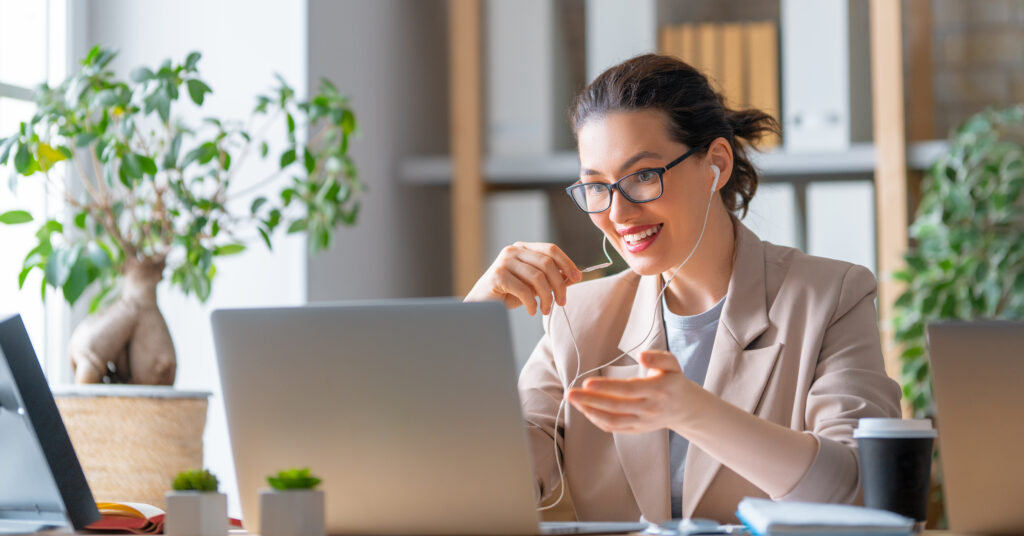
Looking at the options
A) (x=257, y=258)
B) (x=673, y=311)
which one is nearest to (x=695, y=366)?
(x=673, y=311)

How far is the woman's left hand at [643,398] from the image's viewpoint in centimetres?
108

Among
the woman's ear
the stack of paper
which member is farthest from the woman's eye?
the stack of paper

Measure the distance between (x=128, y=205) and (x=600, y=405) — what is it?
1.35 meters

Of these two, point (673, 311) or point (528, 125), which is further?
point (528, 125)

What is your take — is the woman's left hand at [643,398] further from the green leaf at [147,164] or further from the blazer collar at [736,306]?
the green leaf at [147,164]

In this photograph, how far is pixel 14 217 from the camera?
6.40 feet

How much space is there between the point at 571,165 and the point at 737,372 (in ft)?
4.88

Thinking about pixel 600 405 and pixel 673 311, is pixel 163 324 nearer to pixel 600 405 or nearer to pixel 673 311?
pixel 673 311

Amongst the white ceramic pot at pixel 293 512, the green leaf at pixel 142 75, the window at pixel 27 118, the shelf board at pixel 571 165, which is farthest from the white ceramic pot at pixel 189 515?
the shelf board at pixel 571 165

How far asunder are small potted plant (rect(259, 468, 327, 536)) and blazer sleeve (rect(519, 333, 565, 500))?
1.89 feet

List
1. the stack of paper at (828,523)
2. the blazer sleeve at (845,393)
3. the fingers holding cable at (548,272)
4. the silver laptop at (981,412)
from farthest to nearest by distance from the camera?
the fingers holding cable at (548,272)
the blazer sleeve at (845,393)
the silver laptop at (981,412)
the stack of paper at (828,523)

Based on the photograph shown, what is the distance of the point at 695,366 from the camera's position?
168 cm

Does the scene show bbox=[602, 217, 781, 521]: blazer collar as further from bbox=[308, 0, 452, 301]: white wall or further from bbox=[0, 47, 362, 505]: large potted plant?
bbox=[308, 0, 452, 301]: white wall

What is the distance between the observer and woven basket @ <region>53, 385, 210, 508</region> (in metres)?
1.96
